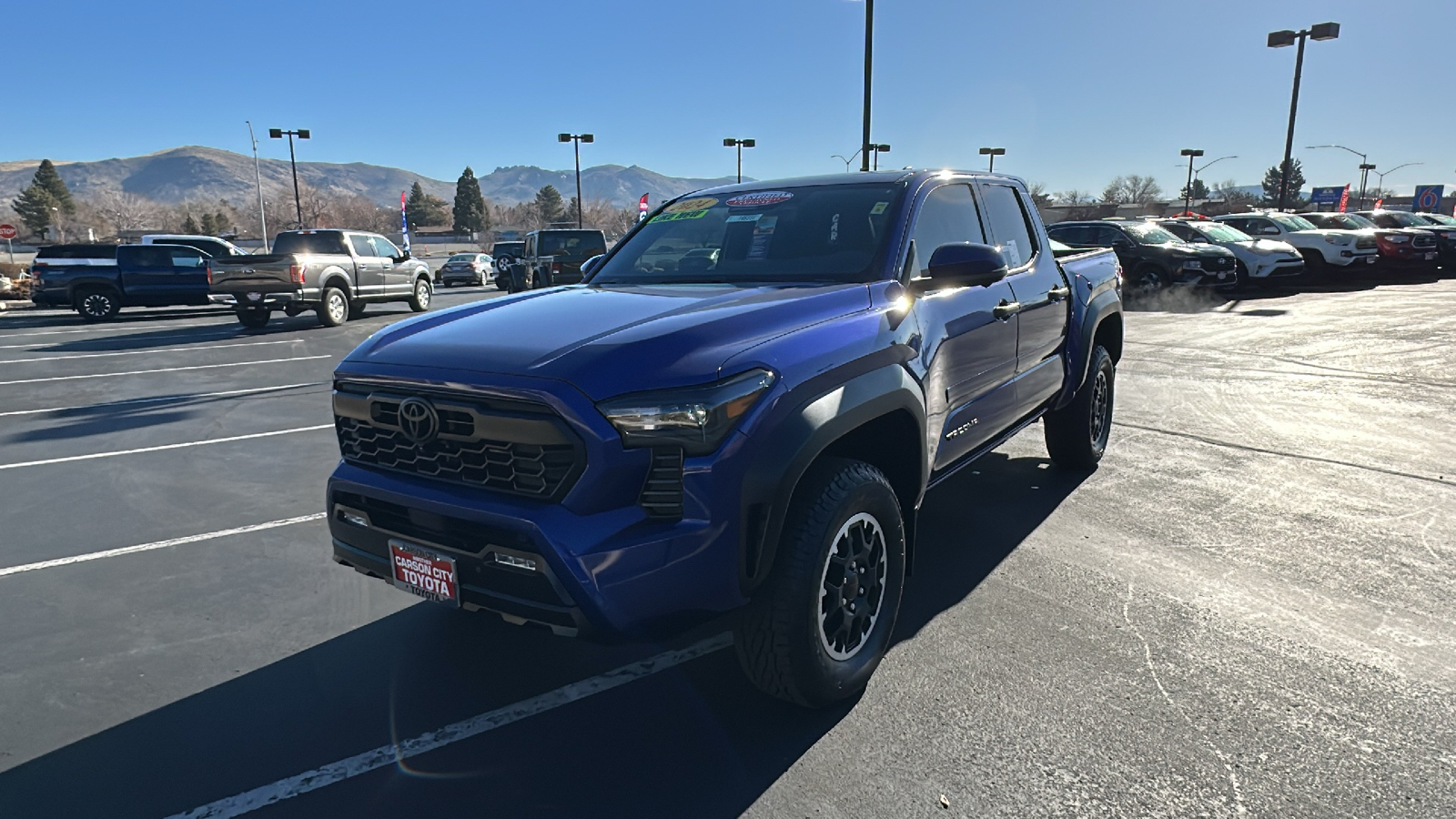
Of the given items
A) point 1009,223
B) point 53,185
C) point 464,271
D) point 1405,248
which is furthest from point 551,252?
point 53,185

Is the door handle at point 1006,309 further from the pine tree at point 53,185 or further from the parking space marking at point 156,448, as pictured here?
the pine tree at point 53,185

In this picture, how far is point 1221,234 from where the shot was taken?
20484 millimetres

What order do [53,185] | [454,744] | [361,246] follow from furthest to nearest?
[53,185], [361,246], [454,744]

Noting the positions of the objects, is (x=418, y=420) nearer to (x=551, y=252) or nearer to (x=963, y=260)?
(x=963, y=260)

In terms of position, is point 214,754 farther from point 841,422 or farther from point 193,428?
point 193,428

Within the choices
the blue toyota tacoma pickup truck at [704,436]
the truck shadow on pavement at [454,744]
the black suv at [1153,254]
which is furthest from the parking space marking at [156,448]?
the black suv at [1153,254]

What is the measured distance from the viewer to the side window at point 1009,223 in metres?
4.63

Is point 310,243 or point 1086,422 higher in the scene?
point 310,243

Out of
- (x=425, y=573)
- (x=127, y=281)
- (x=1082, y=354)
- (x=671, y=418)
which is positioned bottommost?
(x=425, y=573)

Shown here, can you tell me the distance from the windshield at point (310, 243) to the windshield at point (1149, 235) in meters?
16.8

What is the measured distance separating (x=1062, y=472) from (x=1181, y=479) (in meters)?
0.74

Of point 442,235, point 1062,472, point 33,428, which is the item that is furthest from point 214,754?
point 442,235

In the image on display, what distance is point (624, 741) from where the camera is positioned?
285cm

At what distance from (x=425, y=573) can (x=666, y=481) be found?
2.91 ft
